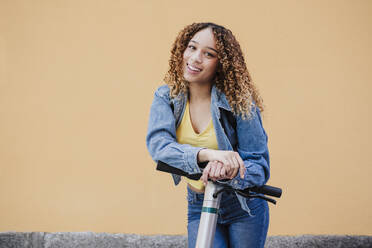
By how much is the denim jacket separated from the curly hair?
3 cm

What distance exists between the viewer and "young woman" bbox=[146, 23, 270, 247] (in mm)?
1592

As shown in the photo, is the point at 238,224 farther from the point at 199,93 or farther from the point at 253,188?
the point at 199,93

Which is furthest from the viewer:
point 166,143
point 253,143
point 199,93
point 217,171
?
point 199,93

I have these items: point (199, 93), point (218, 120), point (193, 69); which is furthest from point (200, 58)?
point (218, 120)

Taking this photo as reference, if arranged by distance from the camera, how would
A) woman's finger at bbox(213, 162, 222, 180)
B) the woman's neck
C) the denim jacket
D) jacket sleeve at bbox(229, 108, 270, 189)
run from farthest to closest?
1. the woman's neck
2. jacket sleeve at bbox(229, 108, 270, 189)
3. the denim jacket
4. woman's finger at bbox(213, 162, 222, 180)

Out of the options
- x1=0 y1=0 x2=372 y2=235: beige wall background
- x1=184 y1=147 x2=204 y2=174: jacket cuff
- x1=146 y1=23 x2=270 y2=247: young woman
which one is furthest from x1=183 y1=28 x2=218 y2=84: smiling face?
x1=0 y1=0 x2=372 y2=235: beige wall background

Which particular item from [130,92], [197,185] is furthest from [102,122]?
[197,185]

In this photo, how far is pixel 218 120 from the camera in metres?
1.61

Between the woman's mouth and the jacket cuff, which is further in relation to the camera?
the woman's mouth

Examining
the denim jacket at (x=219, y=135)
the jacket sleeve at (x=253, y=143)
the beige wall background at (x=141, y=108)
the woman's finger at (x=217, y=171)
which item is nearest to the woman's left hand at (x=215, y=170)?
the woman's finger at (x=217, y=171)

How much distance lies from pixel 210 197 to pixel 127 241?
1.74m

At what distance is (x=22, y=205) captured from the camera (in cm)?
303

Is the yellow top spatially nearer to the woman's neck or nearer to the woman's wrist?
the woman's neck

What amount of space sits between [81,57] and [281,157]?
168cm
